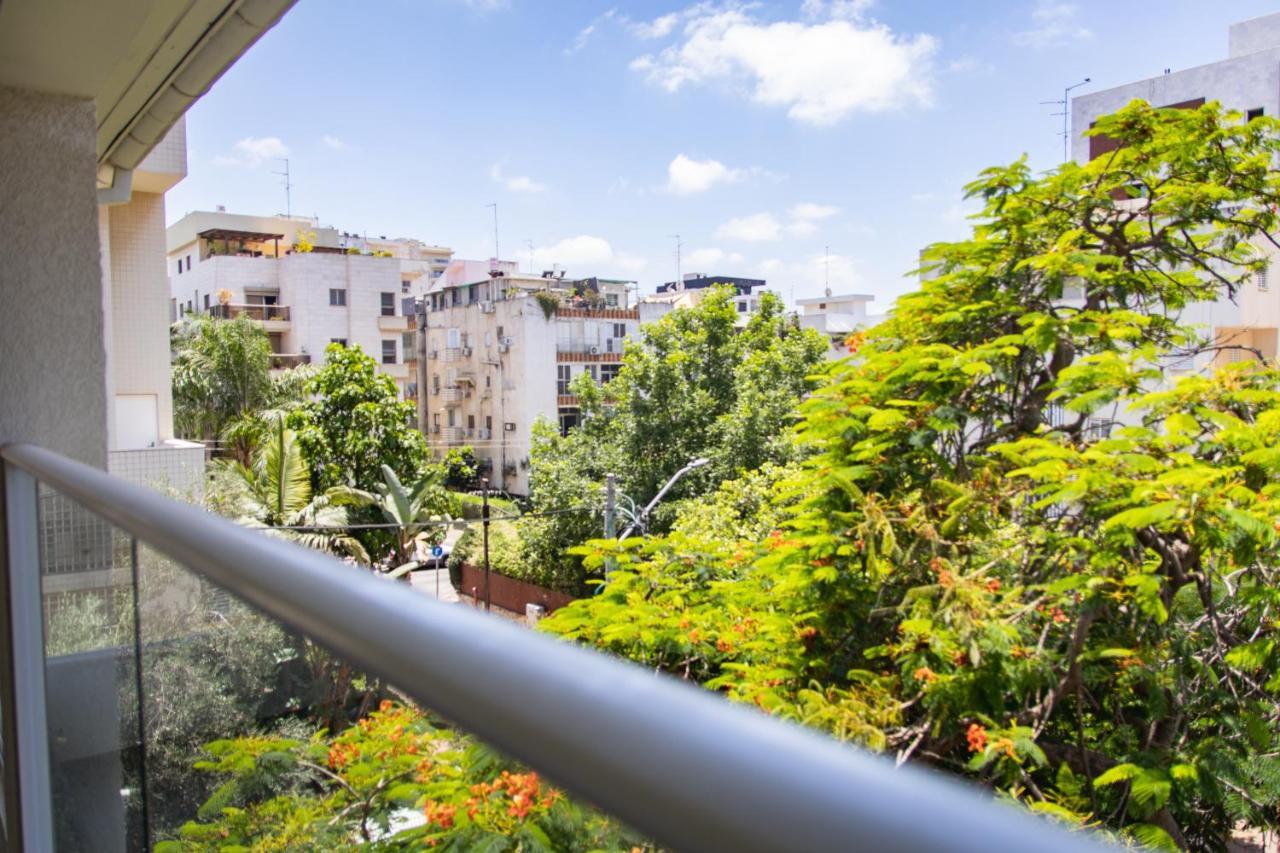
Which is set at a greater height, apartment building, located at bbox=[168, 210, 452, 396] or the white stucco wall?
apartment building, located at bbox=[168, 210, 452, 396]

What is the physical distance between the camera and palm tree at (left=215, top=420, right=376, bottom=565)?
46.1 ft

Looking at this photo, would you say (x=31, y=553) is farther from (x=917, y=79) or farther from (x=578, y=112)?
(x=917, y=79)

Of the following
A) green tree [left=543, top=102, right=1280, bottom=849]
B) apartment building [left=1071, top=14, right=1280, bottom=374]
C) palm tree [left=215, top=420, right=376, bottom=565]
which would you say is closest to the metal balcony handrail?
green tree [left=543, top=102, right=1280, bottom=849]

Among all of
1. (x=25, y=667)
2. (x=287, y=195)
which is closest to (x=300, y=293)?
(x=287, y=195)

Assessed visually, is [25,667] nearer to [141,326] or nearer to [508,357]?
[141,326]

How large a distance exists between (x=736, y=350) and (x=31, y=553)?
56.4 ft

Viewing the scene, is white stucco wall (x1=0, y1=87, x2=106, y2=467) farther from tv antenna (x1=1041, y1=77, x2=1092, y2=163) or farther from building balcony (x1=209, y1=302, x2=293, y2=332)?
building balcony (x1=209, y1=302, x2=293, y2=332)

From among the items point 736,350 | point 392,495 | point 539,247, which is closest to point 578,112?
point 539,247

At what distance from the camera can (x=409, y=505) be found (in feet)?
50.5

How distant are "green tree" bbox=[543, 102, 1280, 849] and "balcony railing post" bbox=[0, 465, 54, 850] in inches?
136

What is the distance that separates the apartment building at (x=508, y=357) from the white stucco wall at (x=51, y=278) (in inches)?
1016

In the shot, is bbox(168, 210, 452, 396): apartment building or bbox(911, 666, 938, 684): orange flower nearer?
bbox(911, 666, 938, 684): orange flower

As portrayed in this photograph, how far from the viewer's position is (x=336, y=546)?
14.1 metres

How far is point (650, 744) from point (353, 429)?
1675 cm
